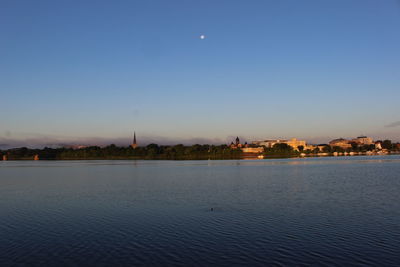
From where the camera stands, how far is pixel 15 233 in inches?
964

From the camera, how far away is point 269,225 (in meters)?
25.6

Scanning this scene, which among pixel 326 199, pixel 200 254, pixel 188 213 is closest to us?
pixel 200 254

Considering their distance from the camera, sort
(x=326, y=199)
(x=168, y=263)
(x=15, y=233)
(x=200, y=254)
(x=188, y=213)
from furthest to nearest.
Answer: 1. (x=326, y=199)
2. (x=188, y=213)
3. (x=15, y=233)
4. (x=200, y=254)
5. (x=168, y=263)

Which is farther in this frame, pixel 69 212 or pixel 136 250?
pixel 69 212

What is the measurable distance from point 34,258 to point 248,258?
11639 millimetres

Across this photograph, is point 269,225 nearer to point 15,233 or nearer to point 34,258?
point 34,258

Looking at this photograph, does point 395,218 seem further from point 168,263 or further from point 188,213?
point 168,263

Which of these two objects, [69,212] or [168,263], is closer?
[168,263]


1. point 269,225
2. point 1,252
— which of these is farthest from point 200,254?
point 1,252

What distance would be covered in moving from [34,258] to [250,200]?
24391mm

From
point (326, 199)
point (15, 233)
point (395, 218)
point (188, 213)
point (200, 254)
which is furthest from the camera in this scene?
point (326, 199)

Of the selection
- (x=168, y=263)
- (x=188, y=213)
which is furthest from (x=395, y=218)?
(x=168, y=263)

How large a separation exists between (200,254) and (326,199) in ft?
76.9

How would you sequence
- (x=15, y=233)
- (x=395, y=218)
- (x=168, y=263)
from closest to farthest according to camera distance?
1. (x=168, y=263)
2. (x=15, y=233)
3. (x=395, y=218)
